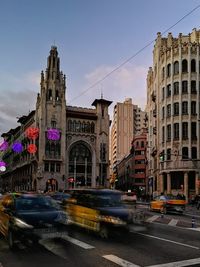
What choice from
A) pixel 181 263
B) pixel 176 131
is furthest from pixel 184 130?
pixel 181 263

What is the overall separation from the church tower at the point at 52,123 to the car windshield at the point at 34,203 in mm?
62202

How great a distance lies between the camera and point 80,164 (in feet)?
268

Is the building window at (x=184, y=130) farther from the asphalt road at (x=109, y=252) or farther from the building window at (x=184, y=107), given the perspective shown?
the asphalt road at (x=109, y=252)

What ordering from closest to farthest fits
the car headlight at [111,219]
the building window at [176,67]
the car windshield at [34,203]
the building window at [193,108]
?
the car windshield at [34,203]
the car headlight at [111,219]
the building window at [193,108]
the building window at [176,67]

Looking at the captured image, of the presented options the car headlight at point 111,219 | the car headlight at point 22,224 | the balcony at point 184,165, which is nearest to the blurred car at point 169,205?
the car headlight at point 111,219

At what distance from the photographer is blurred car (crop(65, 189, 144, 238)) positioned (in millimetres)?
14039

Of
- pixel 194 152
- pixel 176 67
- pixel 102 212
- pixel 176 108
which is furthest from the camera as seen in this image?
pixel 176 67

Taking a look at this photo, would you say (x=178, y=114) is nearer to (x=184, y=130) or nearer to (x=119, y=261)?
(x=184, y=130)

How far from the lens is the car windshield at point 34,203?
1263cm

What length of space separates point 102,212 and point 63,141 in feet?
219

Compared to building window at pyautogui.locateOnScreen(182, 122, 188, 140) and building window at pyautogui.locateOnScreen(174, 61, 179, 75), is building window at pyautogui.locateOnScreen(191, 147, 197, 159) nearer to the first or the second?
building window at pyautogui.locateOnScreen(182, 122, 188, 140)

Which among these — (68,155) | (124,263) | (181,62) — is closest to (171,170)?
(181,62)

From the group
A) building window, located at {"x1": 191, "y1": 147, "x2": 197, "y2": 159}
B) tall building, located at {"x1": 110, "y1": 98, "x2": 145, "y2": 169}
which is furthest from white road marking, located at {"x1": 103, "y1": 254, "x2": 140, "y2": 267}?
tall building, located at {"x1": 110, "y1": 98, "x2": 145, "y2": 169}

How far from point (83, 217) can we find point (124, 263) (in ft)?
18.9
